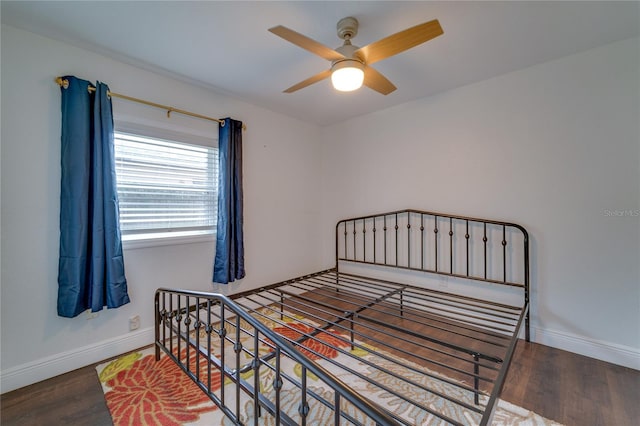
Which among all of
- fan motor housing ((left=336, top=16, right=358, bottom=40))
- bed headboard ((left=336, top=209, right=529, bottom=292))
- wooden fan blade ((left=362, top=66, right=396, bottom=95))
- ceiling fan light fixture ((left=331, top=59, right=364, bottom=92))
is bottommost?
bed headboard ((left=336, top=209, right=529, bottom=292))

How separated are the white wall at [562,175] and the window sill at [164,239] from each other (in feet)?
7.89

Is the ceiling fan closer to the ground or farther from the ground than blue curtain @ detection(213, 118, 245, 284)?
farther from the ground

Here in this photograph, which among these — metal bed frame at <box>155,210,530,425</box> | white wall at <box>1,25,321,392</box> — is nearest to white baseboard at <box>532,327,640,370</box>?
metal bed frame at <box>155,210,530,425</box>

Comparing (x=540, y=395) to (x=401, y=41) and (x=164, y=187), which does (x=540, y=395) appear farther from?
(x=164, y=187)

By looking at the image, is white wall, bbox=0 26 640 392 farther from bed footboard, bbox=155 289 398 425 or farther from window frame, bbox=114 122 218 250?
bed footboard, bbox=155 289 398 425

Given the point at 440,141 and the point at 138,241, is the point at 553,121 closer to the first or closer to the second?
the point at 440,141

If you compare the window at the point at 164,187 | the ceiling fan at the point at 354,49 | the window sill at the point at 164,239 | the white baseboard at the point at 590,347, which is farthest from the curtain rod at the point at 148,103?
the white baseboard at the point at 590,347

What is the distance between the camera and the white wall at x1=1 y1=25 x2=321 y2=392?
1.86m

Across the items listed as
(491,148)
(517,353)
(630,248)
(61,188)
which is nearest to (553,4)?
(491,148)

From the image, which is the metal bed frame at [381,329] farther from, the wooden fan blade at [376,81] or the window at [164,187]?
the wooden fan blade at [376,81]

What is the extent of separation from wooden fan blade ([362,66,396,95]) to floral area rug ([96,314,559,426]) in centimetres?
177

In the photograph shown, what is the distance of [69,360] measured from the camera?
2.06 m

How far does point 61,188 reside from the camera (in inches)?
78.4

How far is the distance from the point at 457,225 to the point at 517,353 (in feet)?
3.97
